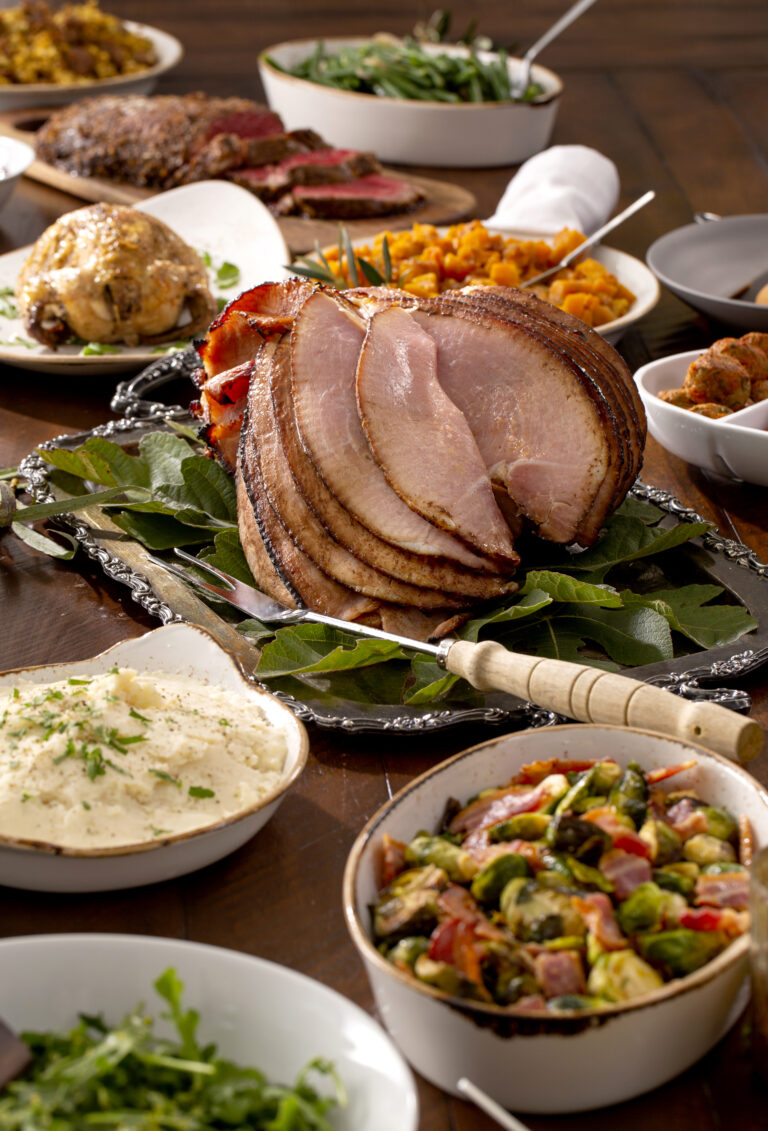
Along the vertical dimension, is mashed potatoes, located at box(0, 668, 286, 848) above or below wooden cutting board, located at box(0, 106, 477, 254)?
above

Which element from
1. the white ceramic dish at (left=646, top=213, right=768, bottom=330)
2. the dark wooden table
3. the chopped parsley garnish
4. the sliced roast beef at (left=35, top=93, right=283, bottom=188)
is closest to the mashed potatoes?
the chopped parsley garnish

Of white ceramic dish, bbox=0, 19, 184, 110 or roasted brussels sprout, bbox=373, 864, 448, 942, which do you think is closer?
roasted brussels sprout, bbox=373, 864, 448, 942

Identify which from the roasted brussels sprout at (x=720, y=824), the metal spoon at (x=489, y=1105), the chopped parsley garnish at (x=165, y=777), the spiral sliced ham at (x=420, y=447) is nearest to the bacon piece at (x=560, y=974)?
the metal spoon at (x=489, y=1105)

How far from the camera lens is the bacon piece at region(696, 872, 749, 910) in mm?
1154

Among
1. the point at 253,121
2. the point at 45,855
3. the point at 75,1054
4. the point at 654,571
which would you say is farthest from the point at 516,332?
the point at 253,121

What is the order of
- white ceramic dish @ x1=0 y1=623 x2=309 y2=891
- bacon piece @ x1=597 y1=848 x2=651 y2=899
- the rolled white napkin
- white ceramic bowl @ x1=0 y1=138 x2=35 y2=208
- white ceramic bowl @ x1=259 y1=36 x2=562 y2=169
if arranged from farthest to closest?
white ceramic bowl @ x1=259 y1=36 x2=562 y2=169, white ceramic bowl @ x1=0 y1=138 x2=35 y2=208, the rolled white napkin, white ceramic dish @ x1=0 y1=623 x2=309 y2=891, bacon piece @ x1=597 y1=848 x2=651 y2=899

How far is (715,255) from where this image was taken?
332 centimetres

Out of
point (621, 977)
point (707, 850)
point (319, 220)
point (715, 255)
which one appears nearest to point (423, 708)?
point (707, 850)

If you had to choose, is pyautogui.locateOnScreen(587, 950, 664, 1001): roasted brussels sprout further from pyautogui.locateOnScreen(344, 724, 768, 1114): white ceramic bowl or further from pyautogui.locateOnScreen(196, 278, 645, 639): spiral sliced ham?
pyautogui.locateOnScreen(196, 278, 645, 639): spiral sliced ham

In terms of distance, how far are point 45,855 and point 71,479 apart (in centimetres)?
118

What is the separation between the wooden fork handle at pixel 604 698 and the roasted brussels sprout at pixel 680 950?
287 millimetres

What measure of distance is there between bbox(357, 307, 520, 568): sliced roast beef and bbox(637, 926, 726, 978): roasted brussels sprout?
844 mm

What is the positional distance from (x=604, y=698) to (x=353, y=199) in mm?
2792

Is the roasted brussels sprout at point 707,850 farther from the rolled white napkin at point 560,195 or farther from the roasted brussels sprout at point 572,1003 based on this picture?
the rolled white napkin at point 560,195
